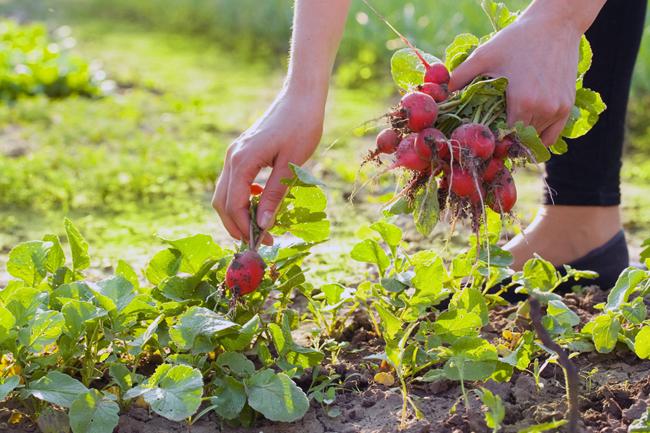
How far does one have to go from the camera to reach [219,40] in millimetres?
6816

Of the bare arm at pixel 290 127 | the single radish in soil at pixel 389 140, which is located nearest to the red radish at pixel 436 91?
the single radish in soil at pixel 389 140

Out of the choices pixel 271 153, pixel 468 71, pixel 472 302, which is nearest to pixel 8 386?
pixel 271 153

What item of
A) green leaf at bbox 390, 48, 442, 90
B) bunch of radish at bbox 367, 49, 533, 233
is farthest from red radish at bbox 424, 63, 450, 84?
green leaf at bbox 390, 48, 442, 90

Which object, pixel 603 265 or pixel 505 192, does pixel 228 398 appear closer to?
pixel 505 192

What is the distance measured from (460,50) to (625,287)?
2.05ft

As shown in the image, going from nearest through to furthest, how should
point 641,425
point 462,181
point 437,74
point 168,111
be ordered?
point 641,425 < point 462,181 < point 437,74 < point 168,111

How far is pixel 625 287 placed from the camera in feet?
6.37

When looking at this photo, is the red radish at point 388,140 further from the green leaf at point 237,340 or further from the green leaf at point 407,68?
the green leaf at point 237,340

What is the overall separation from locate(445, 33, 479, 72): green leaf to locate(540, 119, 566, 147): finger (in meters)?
0.26

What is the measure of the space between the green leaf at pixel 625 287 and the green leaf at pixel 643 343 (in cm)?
8

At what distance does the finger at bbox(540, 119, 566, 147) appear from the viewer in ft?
6.06

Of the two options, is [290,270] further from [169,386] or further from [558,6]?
[558,6]

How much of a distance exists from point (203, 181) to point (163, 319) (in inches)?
A: 65.9

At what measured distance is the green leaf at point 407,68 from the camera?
2.07 meters
